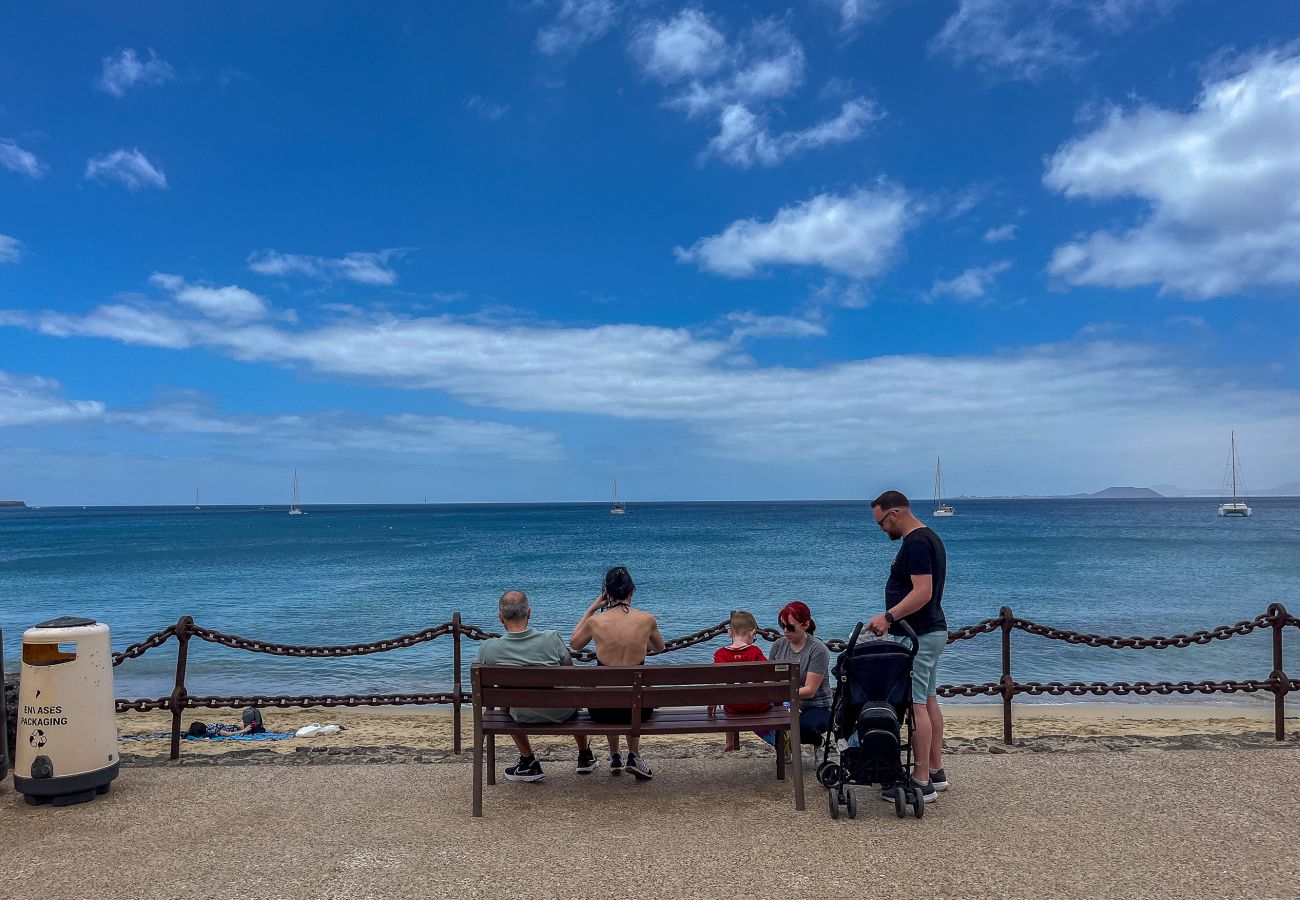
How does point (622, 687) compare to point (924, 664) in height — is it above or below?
below

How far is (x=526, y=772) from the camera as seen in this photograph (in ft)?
19.0

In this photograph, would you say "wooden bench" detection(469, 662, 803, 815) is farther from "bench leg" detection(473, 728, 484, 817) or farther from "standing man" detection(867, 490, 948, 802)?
"standing man" detection(867, 490, 948, 802)

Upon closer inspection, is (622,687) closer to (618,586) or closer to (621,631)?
(621,631)

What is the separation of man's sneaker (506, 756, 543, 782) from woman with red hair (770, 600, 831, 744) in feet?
5.61

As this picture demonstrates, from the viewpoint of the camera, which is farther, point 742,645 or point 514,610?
point 742,645

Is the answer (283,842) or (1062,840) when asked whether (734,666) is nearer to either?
(1062,840)

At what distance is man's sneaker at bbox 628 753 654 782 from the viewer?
5758 mm

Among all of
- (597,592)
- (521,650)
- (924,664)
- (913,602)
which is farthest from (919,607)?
(597,592)

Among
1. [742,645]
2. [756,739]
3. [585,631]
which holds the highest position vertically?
[585,631]

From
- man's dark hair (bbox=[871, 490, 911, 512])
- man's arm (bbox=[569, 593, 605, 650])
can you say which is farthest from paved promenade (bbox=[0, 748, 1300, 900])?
man's dark hair (bbox=[871, 490, 911, 512])

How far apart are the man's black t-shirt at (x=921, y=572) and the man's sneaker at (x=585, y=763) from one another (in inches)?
88.4

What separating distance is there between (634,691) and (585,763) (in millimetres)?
1163

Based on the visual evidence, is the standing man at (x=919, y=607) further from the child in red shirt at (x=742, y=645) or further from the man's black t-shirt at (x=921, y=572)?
the child in red shirt at (x=742, y=645)

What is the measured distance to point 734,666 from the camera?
5.23 metres
